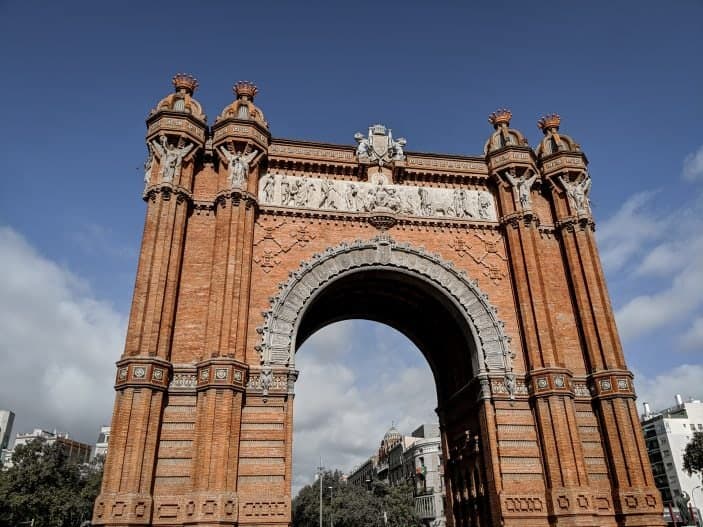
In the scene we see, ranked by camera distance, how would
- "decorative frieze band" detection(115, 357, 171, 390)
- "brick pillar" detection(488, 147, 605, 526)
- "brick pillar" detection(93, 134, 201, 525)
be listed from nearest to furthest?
1. "brick pillar" detection(93, 134, 201, 525)
2. "decorative frieze band" detection(115, 357, 171, 390)
3. "brick pillar" detection(488, 147, 605, 526)

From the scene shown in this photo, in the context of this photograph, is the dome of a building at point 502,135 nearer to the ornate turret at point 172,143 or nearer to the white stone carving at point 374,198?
the white stone carving at point 374,198

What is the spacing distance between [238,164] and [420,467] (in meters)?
54.8

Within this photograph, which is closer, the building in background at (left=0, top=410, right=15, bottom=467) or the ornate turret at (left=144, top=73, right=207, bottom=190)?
the ornate turret at (left=144, top=73, right=207, bottom=190)

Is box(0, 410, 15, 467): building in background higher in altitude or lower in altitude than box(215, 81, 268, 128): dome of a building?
higher

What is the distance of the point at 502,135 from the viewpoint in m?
20.5

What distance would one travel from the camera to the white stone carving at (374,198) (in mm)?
18531

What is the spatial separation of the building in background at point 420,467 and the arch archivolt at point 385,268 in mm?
36023

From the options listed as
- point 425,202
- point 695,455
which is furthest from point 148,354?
point 695,455

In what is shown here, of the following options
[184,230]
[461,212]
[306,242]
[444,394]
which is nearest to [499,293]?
[461,212]

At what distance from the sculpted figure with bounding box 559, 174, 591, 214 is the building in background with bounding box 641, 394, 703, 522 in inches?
2279

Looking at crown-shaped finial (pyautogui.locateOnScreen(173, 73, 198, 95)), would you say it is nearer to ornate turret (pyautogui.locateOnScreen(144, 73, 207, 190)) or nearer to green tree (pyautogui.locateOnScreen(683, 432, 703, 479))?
ornate turret (pyautogui.locateOnScreen(144, 73, 207, 190))

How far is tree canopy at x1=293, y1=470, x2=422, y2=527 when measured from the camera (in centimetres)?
5100

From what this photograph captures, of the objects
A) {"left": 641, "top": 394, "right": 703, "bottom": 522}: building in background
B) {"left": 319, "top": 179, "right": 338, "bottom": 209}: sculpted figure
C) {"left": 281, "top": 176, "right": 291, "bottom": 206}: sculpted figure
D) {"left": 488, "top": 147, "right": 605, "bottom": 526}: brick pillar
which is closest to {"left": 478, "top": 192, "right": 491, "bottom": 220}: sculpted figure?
{"left": 488, "top": 147, "right": 605, "bottom": 526}: brick pillar

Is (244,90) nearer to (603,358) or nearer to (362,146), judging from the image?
(362,146)
